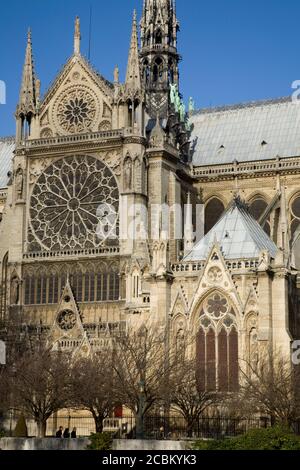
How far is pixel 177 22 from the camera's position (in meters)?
72.9

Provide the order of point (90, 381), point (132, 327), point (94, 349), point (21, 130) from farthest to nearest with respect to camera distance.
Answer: point (21, 130)
point (94, 349)
point (132, 327)
point (90, 381)

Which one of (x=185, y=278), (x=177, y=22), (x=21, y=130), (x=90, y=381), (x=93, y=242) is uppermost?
(x=177, y=22)

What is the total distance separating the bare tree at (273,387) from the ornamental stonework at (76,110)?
25.0m

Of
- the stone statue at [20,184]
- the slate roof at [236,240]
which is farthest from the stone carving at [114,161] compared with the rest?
the slate roof at [236,240]

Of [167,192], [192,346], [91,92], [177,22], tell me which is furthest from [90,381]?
[177,22]

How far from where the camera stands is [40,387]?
42.9 metres

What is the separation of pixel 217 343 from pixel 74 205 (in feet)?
68.9

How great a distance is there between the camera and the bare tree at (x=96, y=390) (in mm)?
41719

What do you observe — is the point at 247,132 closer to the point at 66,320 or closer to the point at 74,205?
the point at 74,205

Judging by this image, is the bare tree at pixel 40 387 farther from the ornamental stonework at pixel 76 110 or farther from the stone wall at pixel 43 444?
the ornamental stonework at pixel 76 110

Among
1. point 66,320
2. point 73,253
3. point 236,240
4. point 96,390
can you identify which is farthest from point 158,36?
point 96,390

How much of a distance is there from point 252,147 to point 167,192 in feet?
31.5

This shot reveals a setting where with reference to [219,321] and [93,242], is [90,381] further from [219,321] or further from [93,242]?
[93,242]

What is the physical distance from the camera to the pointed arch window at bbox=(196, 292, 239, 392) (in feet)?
142
